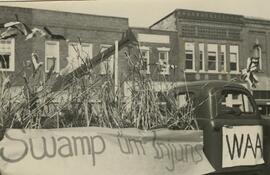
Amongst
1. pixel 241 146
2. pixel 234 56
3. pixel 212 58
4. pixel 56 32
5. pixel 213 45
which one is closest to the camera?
pixel 241 146

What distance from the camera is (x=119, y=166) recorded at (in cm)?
252

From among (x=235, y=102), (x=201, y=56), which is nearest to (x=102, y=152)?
(x=235, y=102)

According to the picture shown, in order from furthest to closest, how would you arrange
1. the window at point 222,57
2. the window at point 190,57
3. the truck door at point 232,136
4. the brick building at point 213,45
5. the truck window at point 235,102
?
the window at point 222,57, the window at point 190,57, the brick building at point 213,45, the truck window at point 235,102, the truck door at point 232,136

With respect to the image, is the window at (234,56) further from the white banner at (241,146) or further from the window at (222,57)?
the white banner at (241,146)

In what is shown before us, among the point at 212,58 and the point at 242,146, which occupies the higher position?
the point at 212,58

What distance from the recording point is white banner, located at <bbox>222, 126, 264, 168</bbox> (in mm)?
3250

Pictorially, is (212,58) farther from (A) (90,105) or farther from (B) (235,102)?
(A) (90,105)

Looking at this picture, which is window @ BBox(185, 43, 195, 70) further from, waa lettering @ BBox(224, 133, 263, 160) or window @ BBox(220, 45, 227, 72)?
waa lettering @ BBox(224, 133, 263, 160)

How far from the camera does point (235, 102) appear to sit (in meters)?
3.67

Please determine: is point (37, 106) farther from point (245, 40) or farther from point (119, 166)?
point (245, 40)

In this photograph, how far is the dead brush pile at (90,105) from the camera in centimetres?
242

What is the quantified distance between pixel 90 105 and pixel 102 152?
0.40m

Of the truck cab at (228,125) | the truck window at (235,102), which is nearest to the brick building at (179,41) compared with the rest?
the truck window at (235,102)

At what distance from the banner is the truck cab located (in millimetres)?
179
